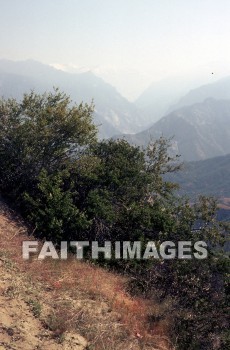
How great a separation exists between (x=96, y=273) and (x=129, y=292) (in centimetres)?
152

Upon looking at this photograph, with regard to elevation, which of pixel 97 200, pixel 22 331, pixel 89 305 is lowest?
pixel 89 305

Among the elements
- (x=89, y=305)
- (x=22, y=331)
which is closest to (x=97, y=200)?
(x=89, y=305)

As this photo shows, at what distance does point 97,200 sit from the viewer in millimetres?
19547

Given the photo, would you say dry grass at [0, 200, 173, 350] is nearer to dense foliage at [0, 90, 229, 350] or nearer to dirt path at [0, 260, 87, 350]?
dirt path at [0, 260, 87, 350]

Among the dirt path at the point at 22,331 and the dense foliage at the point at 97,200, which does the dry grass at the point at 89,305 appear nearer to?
the dirt path at the point at 22,331

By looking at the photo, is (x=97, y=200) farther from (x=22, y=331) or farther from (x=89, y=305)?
(x=22, y=331)

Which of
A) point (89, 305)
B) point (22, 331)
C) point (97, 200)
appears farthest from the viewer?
point (97, 200)

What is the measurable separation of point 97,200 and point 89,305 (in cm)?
926

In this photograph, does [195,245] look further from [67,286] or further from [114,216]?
[67,286]

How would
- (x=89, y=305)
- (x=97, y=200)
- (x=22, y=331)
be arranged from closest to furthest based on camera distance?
(x=22, y=331), (x=89, y=305), (x=97, y=200)

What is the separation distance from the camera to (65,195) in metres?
18.9

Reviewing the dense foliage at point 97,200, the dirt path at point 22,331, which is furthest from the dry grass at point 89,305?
the dense foliage at point 97,200

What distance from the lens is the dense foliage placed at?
14.7m

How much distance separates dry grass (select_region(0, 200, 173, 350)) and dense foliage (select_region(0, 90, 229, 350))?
143 centimetres
